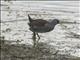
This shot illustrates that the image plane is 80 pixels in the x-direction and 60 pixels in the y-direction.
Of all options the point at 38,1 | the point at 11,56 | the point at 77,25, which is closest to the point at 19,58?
the point at 11,56

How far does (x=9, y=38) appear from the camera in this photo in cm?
922

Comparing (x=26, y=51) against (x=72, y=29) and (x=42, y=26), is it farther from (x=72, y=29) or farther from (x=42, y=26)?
(x=72, y=29)

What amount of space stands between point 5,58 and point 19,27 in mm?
4615

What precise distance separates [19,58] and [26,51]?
749 millimetres

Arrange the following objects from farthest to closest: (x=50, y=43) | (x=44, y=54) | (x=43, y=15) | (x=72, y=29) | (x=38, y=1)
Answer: (x=38, y=1) → (x=43, y=15) → (x=72, y=29) → (x=50, y=43) → (x=44, y=54)

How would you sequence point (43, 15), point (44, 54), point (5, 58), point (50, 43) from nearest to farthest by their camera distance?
point (5, 58)
point (44, 54)
point (50, 43)
point (43, 15)

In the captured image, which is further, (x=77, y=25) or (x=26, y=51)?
(x=77, y=25)

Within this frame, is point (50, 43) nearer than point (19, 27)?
Yes

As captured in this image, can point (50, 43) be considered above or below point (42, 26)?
below

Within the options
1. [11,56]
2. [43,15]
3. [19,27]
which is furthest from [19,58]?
[43,15]

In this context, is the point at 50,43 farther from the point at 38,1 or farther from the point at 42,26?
the point at 38,1

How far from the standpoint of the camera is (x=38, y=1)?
22.4m

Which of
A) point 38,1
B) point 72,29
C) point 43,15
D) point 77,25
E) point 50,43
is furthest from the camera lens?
point 38,1

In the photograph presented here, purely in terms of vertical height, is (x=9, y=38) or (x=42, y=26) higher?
(x=42, y=26)
